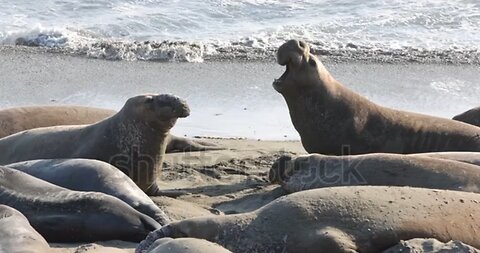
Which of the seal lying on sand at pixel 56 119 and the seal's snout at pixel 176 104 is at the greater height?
the seal's snout at pixel 176 104

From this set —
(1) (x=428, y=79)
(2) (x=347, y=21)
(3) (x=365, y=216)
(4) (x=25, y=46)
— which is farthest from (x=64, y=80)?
(3) (x=365, y=216)

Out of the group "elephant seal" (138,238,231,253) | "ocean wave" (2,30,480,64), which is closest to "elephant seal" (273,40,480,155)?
"elephant seal" (138,238,231,253)

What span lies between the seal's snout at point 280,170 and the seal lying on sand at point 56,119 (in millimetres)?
1550

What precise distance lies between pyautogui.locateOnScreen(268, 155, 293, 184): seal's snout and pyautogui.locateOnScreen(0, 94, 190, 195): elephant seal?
71cm

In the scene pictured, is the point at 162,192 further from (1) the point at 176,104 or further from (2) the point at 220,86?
(2) the point at 220,86

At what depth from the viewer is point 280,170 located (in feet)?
21.3

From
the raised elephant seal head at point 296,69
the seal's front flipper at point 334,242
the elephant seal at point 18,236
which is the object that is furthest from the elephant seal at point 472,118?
the elephant seal at point 18,236

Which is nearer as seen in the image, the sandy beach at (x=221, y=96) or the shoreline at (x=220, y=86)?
the sandy beach at (x=221, y=96)

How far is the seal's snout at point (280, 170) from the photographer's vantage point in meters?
6.46

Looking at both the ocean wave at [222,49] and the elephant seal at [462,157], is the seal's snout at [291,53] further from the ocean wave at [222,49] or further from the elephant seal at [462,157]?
the ocean wave at [222,49]

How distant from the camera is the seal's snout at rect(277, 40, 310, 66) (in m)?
7.30

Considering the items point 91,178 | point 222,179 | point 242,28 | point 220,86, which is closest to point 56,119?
point 222,179

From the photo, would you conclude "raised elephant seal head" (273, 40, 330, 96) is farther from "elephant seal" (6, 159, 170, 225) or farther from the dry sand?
"elephant seal" (6, 159, 170, 225)

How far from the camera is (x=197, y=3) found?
16516 mm
